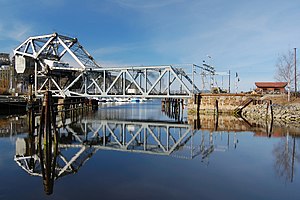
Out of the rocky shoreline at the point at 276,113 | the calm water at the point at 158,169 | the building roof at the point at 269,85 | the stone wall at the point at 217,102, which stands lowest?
the calm water at the point at 158,169

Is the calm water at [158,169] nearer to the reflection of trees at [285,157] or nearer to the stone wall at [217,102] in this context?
the reflection of trees at [285,157]

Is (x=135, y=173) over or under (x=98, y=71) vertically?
under

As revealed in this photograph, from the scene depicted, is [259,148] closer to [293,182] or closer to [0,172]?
[293,182]

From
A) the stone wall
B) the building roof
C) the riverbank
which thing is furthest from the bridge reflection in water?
the building roof

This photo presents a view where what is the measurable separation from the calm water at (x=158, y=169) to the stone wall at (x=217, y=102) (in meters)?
21.7

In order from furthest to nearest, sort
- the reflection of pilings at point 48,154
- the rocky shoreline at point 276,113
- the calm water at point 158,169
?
the rocky shoreline at point 276,113 → the reflection of pilings at point 48,154 → the calm water at point 158,169

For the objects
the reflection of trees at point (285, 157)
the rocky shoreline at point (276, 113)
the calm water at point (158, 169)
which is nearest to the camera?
the calm water at point (158, 169)

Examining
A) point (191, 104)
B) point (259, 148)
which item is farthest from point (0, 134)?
point (191, 104)

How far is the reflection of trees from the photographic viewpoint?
34.4 feet

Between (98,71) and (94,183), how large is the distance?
3992 cm

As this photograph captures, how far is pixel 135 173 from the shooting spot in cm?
1041

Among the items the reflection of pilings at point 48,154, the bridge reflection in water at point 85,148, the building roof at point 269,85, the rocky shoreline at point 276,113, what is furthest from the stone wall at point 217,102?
the reflection of pilings at point 48,154

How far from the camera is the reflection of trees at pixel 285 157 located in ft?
34.4

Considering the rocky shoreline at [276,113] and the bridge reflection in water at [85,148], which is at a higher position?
the rocky shoreline at [276,113]
